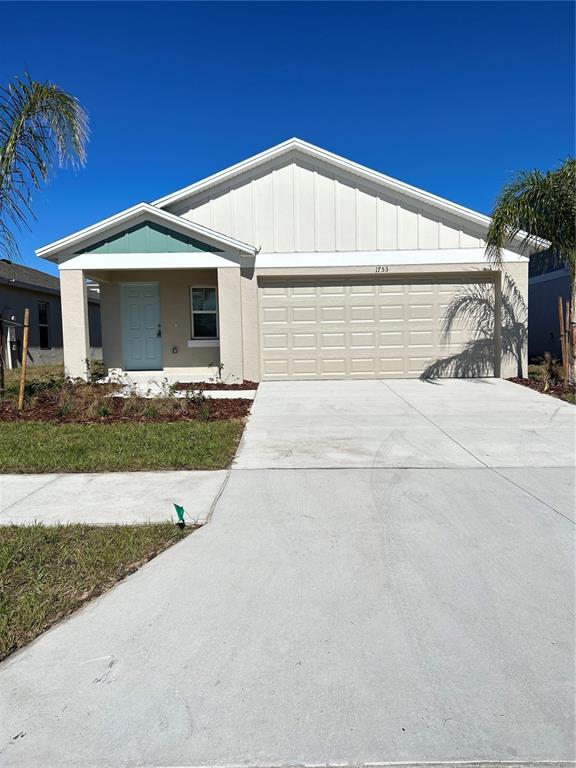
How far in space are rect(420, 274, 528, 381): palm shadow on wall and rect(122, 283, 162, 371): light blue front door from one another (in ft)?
23.7

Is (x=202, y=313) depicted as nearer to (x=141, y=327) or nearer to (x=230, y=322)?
(x=141, y=327)

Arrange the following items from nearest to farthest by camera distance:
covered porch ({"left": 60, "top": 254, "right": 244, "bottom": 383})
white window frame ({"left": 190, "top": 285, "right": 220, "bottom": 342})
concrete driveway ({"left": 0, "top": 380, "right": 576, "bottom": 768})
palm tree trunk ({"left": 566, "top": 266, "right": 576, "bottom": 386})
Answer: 1. concrete driveway ({"left": 0, "top": 380, "right": 576, "bottom": 768})
2. palm tree trunk ({"left": 566, "top": 266, "right": 576, "bottom": 386})
3. covered porch ({"left": 60, "top": 254, "right": 244, "bottom": 383})
4. white window frame ({"left": 190, "top": 285, "right": 220, "bottom": 342})

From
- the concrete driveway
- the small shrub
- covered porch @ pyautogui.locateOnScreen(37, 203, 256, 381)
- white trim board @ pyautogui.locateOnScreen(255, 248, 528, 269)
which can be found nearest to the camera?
the concrete driveway

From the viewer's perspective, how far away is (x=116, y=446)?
7.31m

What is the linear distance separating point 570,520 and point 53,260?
12754mm

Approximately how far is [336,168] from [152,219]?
4.67 metres

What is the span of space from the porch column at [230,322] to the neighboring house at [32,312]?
733 centimetres

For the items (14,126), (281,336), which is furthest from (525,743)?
(281,336)

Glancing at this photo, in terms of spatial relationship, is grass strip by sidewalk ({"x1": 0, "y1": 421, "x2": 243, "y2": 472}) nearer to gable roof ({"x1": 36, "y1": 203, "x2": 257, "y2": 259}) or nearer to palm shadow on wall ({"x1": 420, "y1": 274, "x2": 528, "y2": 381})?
gable roof ({"x1": 36, "y1": 203, "x2": 257, "y2": 259})

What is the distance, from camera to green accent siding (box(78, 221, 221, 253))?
13508 mm

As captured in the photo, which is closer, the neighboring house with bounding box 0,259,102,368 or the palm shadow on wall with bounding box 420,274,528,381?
the palm shadow on wall with bounding box 420,274,528,381

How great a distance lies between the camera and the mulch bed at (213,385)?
13.1m

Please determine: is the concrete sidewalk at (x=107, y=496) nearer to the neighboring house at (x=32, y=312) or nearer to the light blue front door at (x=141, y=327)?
the light blue front door at (x=141, y=327)

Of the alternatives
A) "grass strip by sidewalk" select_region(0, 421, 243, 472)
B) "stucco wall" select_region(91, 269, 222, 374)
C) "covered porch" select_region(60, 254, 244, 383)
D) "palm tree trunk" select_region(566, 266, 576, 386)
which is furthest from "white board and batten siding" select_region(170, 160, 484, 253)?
"grass strip by sidewalk" select_region(0, 421, 243, 472)
